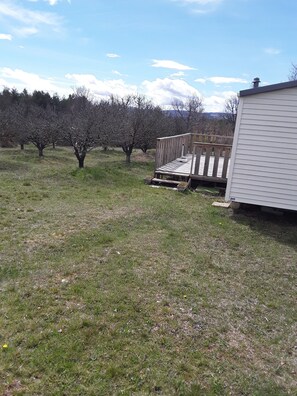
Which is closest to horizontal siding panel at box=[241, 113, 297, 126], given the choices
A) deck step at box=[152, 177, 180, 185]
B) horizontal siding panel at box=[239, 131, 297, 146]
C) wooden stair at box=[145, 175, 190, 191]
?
horizontal siding panel at box=[239, 131, 297, 146]

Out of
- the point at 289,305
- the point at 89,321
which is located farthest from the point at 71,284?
the point at 289,305

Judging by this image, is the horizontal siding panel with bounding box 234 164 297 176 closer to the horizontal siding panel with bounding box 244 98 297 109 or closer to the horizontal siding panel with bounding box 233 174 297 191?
the horizontal siding panel with bounding box 233 174 297 191

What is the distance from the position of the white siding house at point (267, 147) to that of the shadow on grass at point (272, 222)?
352 millimetres

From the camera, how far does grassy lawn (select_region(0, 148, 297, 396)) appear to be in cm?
241

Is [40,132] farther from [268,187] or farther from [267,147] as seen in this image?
[268,187]

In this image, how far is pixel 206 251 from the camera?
4777 mm

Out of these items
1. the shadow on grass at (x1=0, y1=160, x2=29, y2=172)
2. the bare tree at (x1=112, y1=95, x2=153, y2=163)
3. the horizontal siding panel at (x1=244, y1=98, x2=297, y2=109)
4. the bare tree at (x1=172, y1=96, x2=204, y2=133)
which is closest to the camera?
the horizontal siding panel at (x1=244, y1=98, x2=297, y2=109)

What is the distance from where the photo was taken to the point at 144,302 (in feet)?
10.9

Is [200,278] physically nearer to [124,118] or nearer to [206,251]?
[206,251]

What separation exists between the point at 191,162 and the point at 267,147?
3.56 metres

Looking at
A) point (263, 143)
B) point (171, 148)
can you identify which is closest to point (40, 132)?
point (171, 148)

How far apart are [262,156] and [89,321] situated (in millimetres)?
4669

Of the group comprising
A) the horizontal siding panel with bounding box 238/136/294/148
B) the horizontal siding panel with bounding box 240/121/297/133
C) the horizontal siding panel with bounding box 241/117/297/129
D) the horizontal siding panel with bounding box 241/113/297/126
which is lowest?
the horizontal siding panel with bounding box 238/136/294/148

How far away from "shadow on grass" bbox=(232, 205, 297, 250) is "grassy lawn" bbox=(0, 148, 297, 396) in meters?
0.04
